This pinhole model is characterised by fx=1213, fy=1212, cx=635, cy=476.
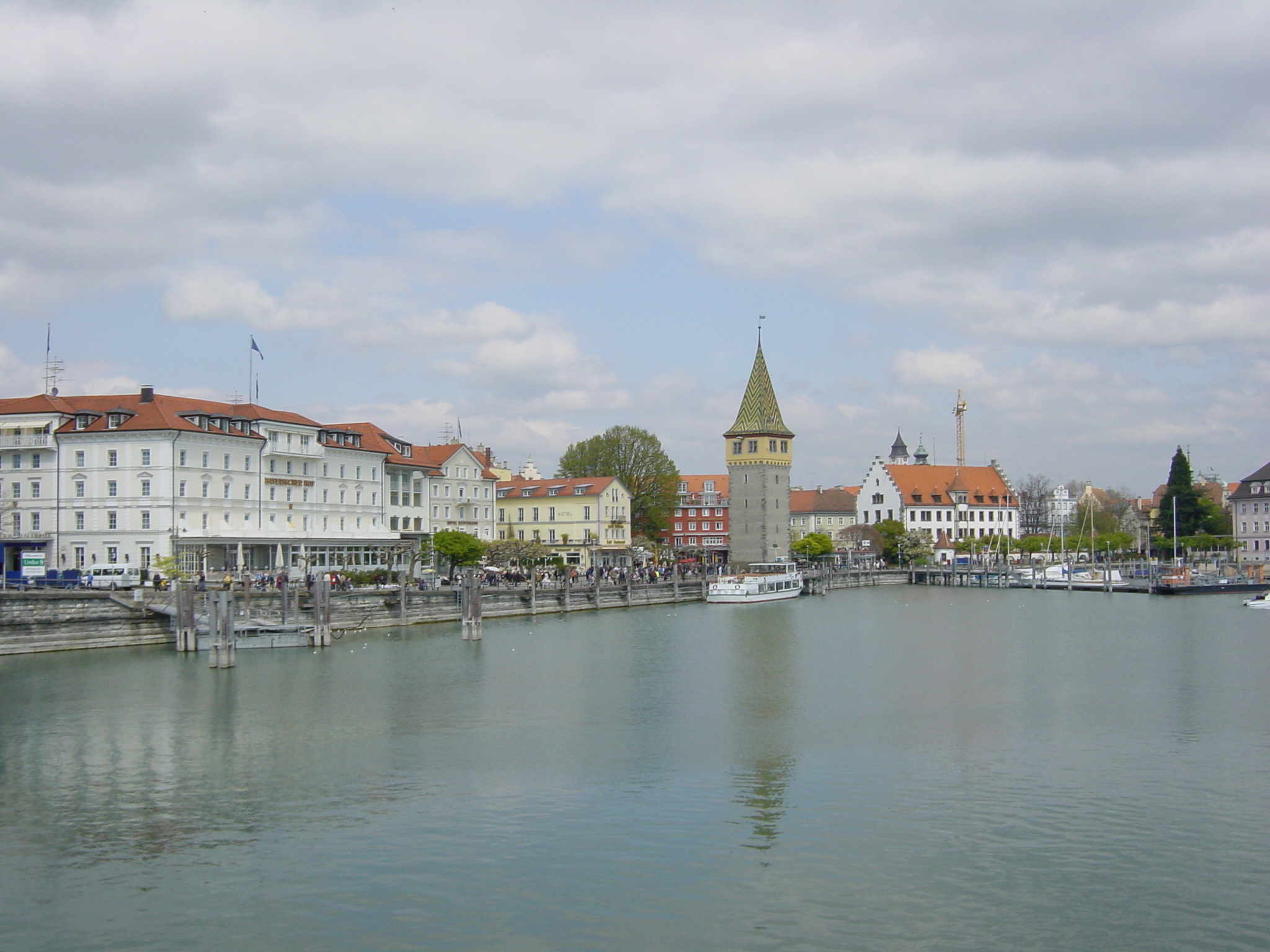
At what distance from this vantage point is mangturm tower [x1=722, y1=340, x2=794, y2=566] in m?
110

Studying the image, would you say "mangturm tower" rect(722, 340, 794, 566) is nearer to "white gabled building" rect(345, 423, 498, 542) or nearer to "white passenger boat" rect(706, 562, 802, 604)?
"white passenger boat" rect(706, 562, 802, 604)

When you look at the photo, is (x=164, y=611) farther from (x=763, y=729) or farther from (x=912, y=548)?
(x=912, y=548)

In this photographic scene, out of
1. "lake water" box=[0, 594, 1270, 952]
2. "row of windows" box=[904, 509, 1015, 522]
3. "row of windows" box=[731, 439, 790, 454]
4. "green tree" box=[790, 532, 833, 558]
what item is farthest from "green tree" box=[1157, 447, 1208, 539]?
"lake water" box=[0, 594, 1270, 952]

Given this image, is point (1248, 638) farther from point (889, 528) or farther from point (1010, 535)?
point (1010, 535)

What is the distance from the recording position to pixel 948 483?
490 feet

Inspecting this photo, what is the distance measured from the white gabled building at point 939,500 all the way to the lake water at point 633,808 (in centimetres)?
10432

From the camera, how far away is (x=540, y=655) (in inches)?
1842

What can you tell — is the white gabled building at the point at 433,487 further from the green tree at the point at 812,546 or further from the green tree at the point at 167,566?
the green tree at the point at 812,546

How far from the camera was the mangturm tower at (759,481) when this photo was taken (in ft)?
361

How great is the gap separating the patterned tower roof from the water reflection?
→ 54.3 metres

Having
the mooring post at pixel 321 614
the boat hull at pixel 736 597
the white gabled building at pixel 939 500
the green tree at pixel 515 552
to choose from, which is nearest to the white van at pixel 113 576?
the mooring post at pixel 321 614

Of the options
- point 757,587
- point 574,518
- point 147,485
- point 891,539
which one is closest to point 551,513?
point 574,518

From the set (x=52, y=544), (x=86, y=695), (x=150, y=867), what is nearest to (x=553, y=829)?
(x=150, y=867)

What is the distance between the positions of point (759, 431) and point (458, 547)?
43405 millimetres
